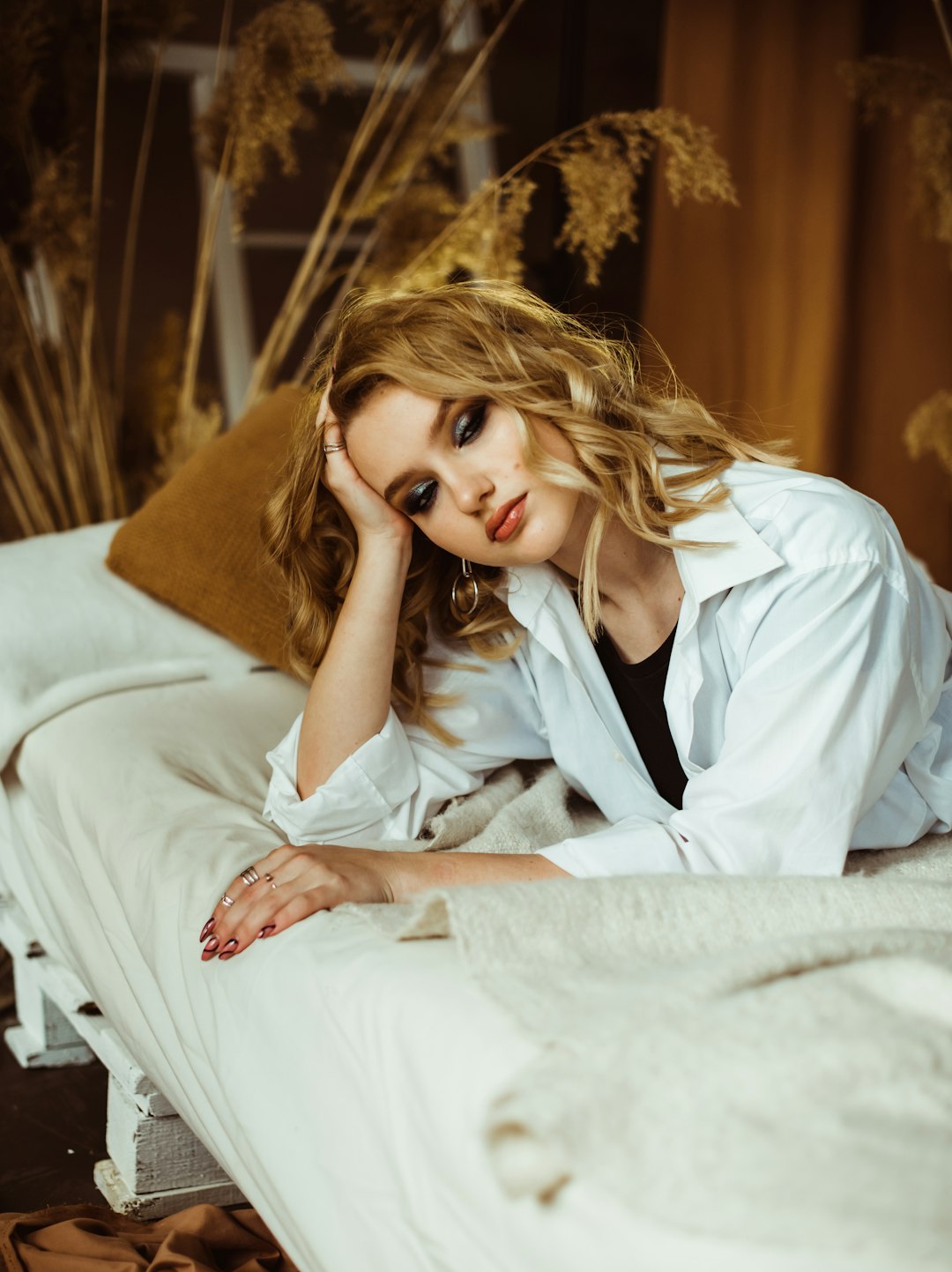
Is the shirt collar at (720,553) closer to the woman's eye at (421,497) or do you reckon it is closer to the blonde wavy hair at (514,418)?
the blonde wavy hair at (514,418)

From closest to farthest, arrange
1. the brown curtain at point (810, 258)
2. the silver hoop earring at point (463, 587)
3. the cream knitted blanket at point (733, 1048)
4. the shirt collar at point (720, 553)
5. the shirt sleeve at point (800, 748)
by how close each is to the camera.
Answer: the cream knitted blanket at point (733, 1048) → the shirt sleeve at point (800, 748) → the shirt collar at point (720, 553) → the silver hoop earring at point (463, 587) → the brown curtain at point (810, 258)

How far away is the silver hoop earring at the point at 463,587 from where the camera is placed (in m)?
1.61

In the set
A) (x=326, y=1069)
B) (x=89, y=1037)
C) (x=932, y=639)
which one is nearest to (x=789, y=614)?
(x=932, y=639)

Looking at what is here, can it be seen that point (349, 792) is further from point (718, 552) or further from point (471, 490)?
point (718, 552)

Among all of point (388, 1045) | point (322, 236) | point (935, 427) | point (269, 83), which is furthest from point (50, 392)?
point (935, 427)

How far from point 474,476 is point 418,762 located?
45cm

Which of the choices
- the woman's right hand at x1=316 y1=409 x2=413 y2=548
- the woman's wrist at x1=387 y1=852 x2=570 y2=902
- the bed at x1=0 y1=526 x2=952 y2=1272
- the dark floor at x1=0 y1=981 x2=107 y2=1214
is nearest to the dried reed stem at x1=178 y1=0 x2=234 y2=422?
the bed at x1=0 y1=526 x2=952 y2=1272

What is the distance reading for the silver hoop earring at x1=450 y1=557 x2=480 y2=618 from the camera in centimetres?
161

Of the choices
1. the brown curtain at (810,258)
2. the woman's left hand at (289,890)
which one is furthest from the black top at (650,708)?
the brown curtain at (810,258)

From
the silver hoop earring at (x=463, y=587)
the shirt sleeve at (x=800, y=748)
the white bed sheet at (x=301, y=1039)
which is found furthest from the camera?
the silver hoop earring at (x=463, y=587)

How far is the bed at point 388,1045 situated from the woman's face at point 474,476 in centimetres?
42

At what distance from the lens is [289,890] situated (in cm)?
119

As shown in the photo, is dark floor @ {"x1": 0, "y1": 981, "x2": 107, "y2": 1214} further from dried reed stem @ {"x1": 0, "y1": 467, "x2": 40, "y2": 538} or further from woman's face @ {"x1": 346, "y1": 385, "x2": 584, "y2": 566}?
dried reed stem @ {"x1": 0, "y1": 467, "x2": 40, "y2": 538}

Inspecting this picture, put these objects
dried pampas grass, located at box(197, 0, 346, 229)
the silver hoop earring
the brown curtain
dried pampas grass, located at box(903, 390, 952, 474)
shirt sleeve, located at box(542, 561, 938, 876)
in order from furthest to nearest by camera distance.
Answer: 1. the brown curtain
2. dried pampas grass, located at box(903, 390, 952, 474)
3. dried pampas grass, located at box(197, 0, 346, 229)
4. the silver hoop earring
5. shirt sleeve, located at box(542, 561, 938, 876)
